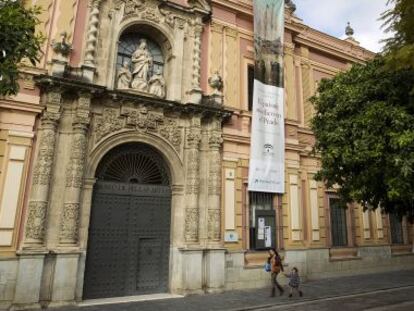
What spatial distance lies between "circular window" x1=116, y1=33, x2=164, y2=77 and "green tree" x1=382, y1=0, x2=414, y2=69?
8.45 m

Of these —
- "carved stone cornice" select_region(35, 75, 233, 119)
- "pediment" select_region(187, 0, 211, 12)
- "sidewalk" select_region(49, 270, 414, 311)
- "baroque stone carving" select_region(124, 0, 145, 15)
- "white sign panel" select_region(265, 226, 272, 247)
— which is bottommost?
"sidewalk" select_region(49, 270, 414, 311)

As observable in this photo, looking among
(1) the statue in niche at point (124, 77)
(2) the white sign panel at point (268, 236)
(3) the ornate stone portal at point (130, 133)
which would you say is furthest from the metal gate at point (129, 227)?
(2) the white sign panel at point (268, 236)

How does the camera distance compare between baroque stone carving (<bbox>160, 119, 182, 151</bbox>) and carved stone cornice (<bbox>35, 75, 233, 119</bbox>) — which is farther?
baroque stone carving (<bbox>160, 119, 182, 151</bbox>)

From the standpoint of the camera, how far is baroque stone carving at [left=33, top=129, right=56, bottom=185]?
10.6m

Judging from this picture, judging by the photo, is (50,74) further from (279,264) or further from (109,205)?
(279,264)

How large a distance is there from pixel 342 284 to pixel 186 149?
7971 millimetres

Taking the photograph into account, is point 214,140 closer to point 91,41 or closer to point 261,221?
point 261,221

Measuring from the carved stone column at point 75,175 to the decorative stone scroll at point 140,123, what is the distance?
596 mm

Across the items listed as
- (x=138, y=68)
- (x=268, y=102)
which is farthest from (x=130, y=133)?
(x=268, y=102)

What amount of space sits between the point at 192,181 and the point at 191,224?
1.51 metres

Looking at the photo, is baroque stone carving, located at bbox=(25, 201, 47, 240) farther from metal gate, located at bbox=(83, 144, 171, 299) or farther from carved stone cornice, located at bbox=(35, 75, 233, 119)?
carved stone cornice, located at bbox=(35, 75, 233, 119)

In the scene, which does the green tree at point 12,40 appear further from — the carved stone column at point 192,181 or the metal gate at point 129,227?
the carved stone column at point 192,181

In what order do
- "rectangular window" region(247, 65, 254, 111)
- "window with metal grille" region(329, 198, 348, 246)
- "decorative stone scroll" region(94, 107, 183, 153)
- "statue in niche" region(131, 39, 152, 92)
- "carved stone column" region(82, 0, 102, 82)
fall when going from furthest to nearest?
"window with metal grille" region(329, 198, 348, 246)
"rectangular window" region(247, 65, 254, 111)
"statue in niche" region(131, 39, 152, 92)
"decorative stone scroll" region(94, 107, 183, 153)
"carved stone column" region(82, 0, 102, 82)

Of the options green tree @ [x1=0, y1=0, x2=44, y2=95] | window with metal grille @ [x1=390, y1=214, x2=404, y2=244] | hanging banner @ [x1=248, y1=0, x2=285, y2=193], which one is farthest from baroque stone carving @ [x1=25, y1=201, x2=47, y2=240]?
window with metal grille @ [x1=390, y1=214, x2=404, y2=244]
